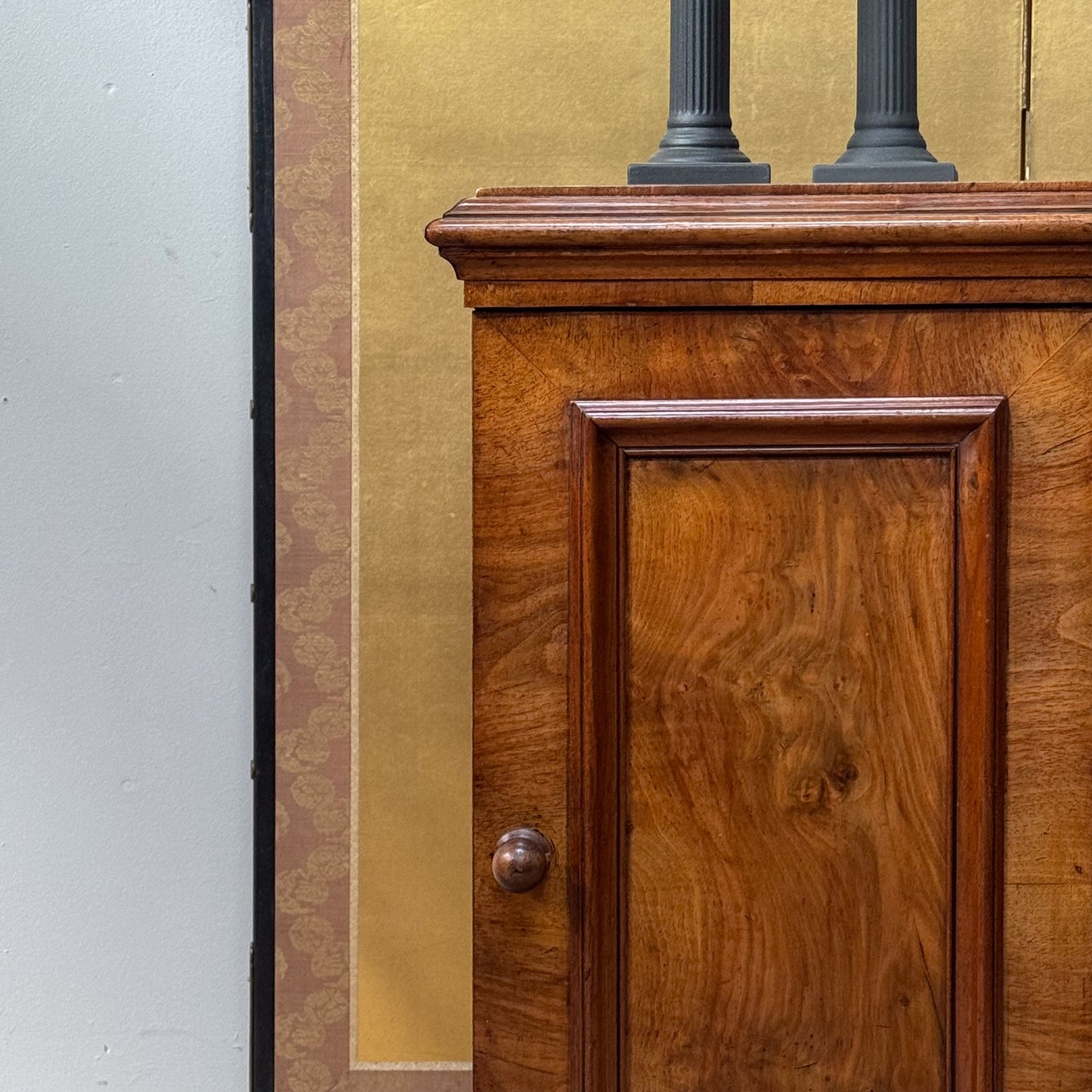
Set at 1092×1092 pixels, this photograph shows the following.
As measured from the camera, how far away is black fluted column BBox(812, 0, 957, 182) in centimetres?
67

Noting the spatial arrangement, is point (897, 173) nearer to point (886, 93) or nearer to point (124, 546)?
point (886, 93)

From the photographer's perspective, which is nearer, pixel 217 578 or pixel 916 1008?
pixel 916 1008

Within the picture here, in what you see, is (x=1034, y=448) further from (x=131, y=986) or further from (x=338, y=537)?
(x=131, y=986)

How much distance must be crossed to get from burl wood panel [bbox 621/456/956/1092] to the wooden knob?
0.05m

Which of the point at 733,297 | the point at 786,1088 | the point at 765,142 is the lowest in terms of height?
the point at 786,1088

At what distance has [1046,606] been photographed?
584 mm

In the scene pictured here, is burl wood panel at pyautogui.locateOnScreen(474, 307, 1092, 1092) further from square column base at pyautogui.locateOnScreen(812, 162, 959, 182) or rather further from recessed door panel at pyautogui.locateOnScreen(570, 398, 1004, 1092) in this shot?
square column base at pyautogui.locateOnScreen(812, 162, 959, 182)

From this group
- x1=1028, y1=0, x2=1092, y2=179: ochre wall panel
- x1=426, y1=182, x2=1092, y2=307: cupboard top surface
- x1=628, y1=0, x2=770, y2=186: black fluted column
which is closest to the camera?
x1=426, y1=182, x2=1092, y2=307: cupboard top surface

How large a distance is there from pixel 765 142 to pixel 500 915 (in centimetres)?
79

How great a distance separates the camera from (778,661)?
0.59 meters

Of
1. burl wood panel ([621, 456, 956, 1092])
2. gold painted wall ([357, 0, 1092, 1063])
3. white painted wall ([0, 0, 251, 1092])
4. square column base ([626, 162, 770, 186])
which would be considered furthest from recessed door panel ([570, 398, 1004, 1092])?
white painted wall ([0, 0, 251, 1092])

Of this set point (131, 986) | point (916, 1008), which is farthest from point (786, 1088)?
point (131, 986)

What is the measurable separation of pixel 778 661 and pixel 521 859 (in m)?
0.17

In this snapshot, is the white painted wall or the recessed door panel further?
the white painted wall
